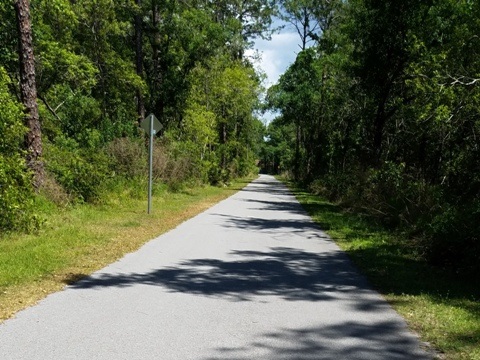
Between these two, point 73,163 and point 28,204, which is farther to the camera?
point 73,163

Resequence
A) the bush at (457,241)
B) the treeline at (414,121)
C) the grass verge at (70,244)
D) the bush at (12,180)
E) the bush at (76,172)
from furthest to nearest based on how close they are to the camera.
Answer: the bush at (76,172), the treeline at (414,121), the bush at (12,180), the bush at (457,241), the grass verge at (70,244)

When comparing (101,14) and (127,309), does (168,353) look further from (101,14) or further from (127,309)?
(101,14)

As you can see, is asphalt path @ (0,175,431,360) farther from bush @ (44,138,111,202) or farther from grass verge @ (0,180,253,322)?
bush @ (44,138,111,202)

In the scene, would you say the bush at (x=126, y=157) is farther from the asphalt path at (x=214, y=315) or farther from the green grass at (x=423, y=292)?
the asphalt path at (x=214, y=315)

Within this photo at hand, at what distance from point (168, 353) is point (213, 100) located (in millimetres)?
34996

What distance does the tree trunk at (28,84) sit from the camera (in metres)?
12.1

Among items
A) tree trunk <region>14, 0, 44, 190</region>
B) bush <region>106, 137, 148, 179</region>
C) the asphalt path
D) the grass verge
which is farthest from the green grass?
bush <region>106, 137, 148, 179</region>

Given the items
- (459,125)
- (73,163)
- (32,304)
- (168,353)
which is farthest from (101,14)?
(168,353)

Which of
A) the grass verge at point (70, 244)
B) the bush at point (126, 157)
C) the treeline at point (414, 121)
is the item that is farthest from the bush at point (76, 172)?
the treeline at point (414, 121)

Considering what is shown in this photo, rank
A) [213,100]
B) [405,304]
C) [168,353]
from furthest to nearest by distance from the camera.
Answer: [213,100], [405,304], [168,353]

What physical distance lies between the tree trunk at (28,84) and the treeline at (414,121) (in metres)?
10.2

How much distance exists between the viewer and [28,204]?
986 centimetres

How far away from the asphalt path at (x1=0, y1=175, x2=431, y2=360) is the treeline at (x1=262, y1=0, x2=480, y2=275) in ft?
10.3

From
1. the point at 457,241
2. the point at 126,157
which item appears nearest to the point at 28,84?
the point at 126,157
